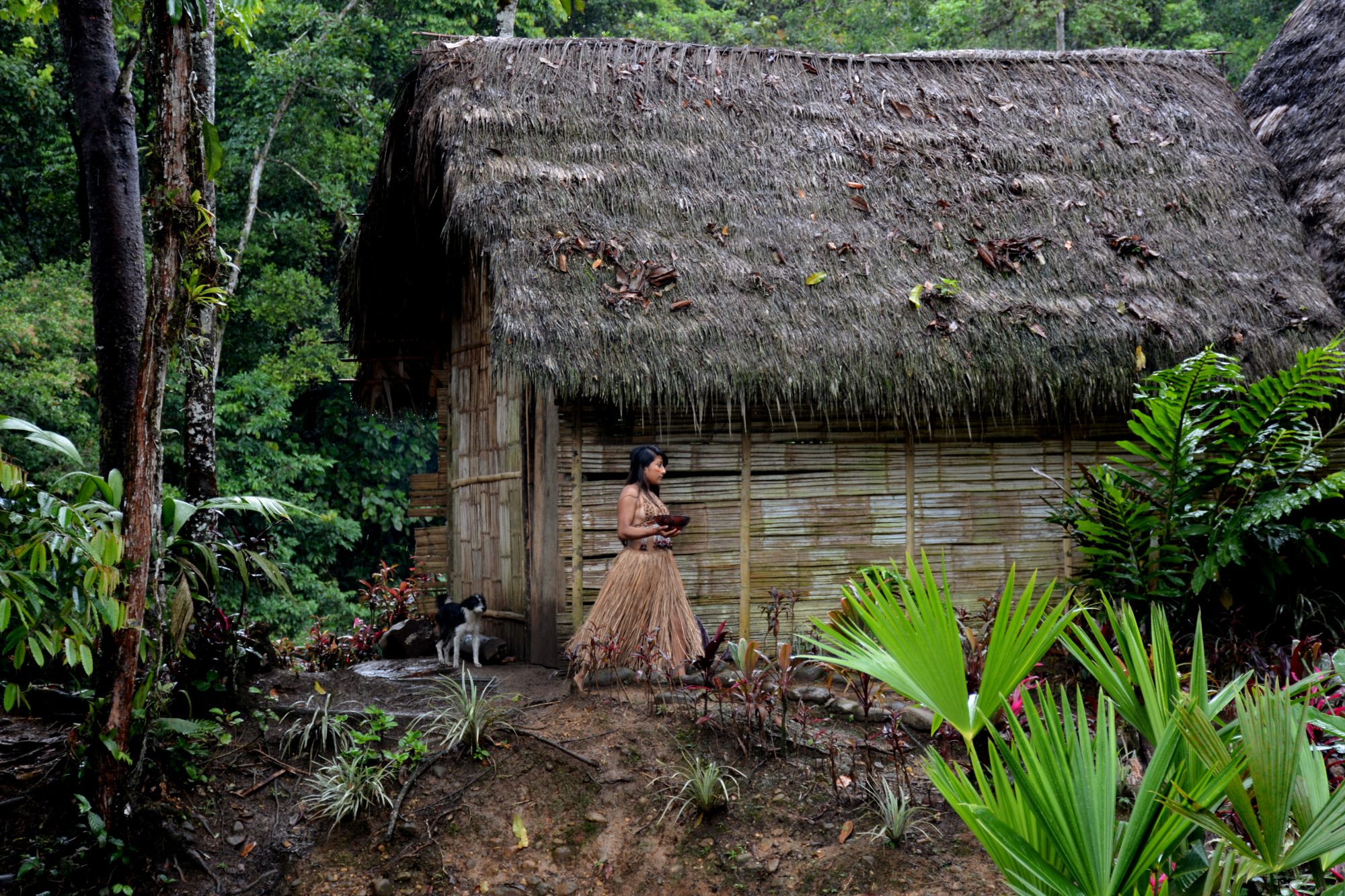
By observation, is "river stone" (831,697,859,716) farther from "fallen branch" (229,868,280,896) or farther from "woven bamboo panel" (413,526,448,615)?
"woven bamboo panel" (413,526,448,615)

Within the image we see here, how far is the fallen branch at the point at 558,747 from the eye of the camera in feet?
17.2

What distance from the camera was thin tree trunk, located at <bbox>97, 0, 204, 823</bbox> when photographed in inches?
172

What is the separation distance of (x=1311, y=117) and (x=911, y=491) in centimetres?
480

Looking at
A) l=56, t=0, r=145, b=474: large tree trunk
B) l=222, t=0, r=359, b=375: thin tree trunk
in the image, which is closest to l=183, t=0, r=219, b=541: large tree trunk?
l=56, t=0, r=145, b=474: large tree trunk

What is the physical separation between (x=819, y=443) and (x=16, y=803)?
15.2 ft

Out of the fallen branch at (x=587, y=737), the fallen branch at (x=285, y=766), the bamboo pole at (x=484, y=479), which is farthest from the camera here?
the bamboo pole at (x=484, y=479)

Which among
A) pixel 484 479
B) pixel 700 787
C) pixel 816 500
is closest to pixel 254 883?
pixel 700 787

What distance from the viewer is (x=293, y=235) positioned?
13680 mm

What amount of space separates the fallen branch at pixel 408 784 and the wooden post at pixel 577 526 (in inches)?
61.0

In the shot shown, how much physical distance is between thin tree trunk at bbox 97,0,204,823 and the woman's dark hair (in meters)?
2.37

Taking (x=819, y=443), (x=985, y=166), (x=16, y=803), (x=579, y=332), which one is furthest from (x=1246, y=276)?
(x=16, y=803)

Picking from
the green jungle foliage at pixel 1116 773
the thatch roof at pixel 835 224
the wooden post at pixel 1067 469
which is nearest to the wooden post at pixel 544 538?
the thatch roof at pixel 835 224

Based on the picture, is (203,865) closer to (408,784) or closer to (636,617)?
(408,784)

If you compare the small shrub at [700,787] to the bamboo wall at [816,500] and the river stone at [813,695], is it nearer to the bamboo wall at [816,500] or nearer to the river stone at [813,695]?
the river stone at [813,695]
